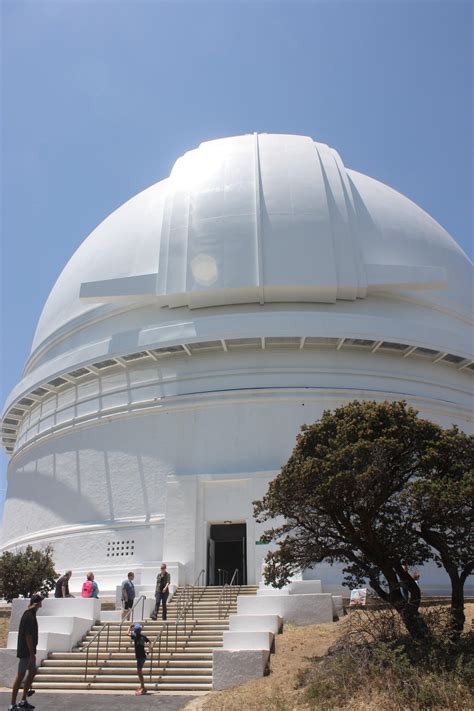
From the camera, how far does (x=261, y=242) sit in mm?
23797

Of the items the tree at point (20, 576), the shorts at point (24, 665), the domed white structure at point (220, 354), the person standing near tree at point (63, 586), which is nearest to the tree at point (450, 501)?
the shorts at point (24, 665)

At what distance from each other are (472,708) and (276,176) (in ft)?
66.9

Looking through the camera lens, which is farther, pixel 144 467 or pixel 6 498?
pixel 6 498

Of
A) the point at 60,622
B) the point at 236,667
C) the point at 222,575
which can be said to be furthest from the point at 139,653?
the point at 222,575

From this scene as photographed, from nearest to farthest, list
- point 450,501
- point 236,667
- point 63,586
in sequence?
point 450,501 < point 236,667 < point 63,586

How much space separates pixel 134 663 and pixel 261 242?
1497 centimetres

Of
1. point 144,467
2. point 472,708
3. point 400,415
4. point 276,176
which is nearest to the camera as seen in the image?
point 472,708

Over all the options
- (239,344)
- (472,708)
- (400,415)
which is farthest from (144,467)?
(472,708)

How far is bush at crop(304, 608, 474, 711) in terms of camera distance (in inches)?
353

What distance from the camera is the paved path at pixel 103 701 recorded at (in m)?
10.2

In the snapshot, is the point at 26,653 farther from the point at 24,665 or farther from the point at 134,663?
the point at 134,663

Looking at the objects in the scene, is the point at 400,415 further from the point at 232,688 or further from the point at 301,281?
the point at 301,281

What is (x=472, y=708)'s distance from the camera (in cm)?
874

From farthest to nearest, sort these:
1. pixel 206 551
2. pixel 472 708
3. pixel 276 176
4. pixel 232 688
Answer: pixel 276 176, pixel 206 551, pixel 232 688, pixel 472 708
